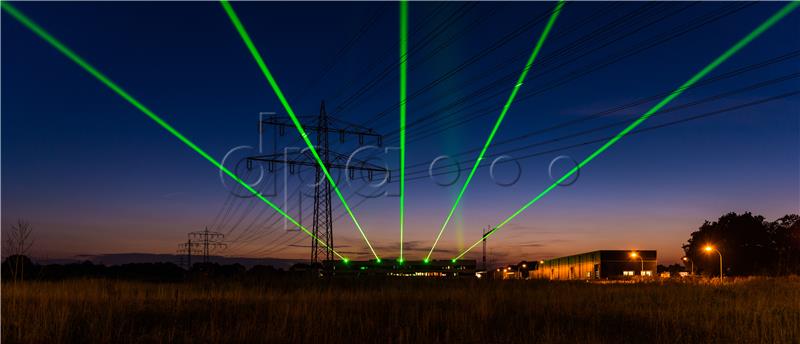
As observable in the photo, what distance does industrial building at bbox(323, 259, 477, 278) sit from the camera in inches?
1353

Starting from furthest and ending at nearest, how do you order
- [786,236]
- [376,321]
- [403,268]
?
[786,236]
[403,268]
[376,321]

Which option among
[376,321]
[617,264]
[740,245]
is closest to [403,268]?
[376,321]

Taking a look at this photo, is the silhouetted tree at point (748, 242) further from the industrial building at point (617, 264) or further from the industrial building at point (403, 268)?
the industrial building at point (403, 268)

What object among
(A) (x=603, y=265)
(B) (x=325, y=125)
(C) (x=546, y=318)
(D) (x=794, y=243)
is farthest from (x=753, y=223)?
(C) (x=546, y=318)

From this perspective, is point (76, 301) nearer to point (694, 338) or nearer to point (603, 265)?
point (694, 338)

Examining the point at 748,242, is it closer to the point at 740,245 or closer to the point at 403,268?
the point at 740,245

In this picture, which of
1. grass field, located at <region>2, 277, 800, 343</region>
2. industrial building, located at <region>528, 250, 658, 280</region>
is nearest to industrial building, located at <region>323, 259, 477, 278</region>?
grass field, located at <region>2, 277, 800, 343</region>

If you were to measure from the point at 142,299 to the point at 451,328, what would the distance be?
31.2ft

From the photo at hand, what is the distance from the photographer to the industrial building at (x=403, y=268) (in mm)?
34375

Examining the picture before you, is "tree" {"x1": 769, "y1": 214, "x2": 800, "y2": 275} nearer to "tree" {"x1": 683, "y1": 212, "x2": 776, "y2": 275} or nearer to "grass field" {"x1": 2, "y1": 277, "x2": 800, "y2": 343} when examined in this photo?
"tree" {"x1": 683, "y1": 212, "x2": 776, "y2": 275}

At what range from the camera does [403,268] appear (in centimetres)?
3697

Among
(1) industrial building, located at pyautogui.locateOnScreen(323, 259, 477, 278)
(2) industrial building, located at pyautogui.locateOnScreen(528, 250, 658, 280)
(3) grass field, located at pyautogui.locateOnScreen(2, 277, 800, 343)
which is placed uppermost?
(3) grass field, located at pyautogui.locateOnScreen(2, 277, 800, 343)

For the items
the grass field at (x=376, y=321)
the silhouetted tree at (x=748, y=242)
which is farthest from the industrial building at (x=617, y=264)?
the grass field at (x=376, y=321)

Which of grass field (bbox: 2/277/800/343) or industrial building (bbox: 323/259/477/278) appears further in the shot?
industrial building (bbox: 323/259/477/278)
